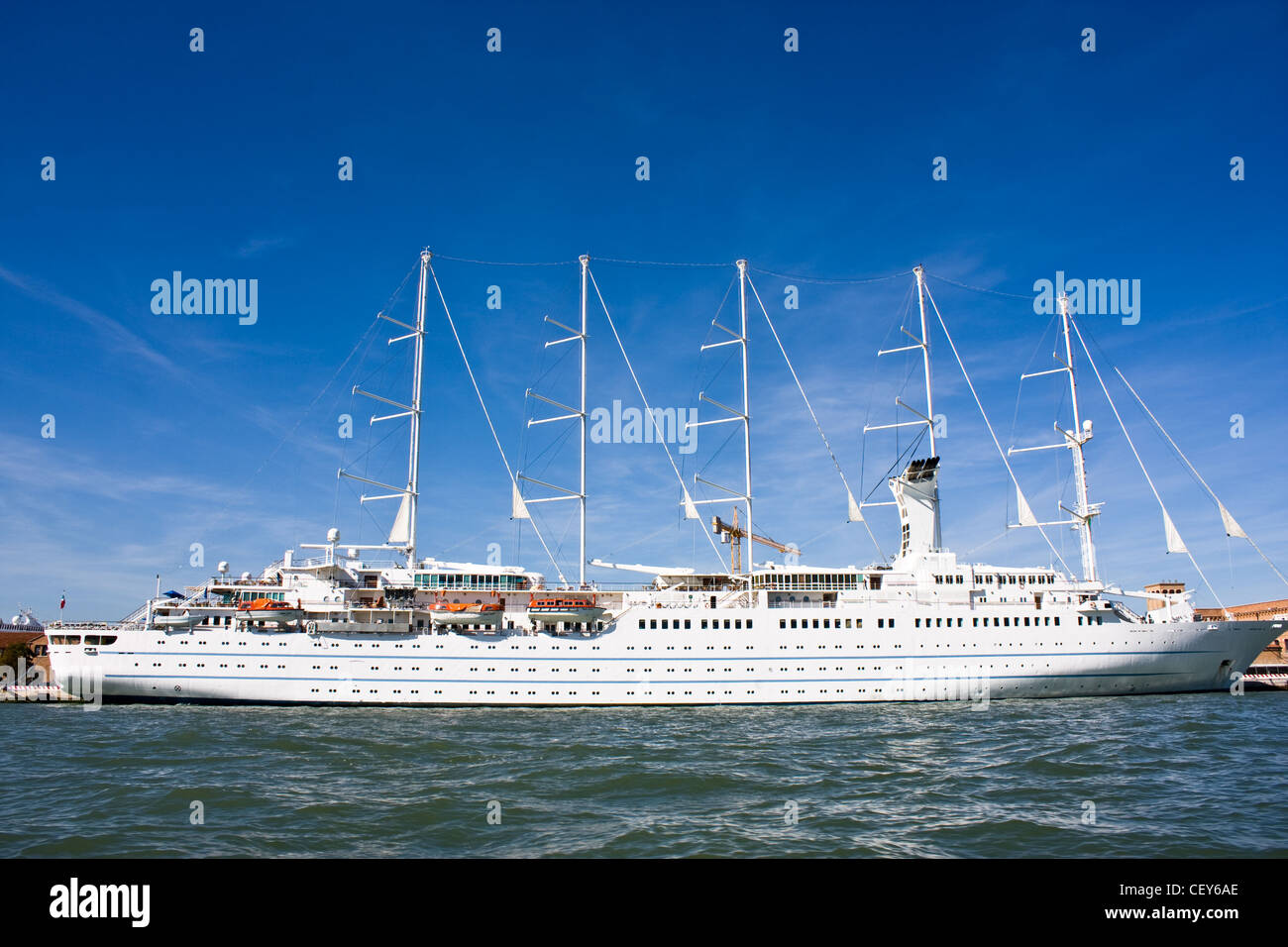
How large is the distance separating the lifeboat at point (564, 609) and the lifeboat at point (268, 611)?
11539mm

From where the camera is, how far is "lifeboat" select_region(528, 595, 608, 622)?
114 feet

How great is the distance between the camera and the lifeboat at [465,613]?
34.6 metres

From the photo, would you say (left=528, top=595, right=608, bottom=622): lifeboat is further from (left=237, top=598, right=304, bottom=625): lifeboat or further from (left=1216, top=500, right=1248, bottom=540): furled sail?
(left=1216, top=500, right=1248, bottom=540): furled sail

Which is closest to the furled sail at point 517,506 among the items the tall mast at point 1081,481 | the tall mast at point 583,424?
the tall mast at point 583,424

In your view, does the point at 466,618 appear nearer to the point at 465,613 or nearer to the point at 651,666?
the point at 465,613

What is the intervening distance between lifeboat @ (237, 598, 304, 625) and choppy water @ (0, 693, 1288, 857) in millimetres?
6885

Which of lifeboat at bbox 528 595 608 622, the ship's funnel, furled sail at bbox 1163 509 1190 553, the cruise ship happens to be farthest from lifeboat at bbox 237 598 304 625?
furled sail at bbox 1163 509 1190 553

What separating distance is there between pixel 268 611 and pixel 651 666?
1852cm

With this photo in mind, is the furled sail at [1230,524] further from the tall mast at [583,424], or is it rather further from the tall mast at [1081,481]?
the tall mast at [583,424]

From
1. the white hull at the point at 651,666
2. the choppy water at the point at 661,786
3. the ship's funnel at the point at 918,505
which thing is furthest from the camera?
the ship's funnel at the point at 918,505
